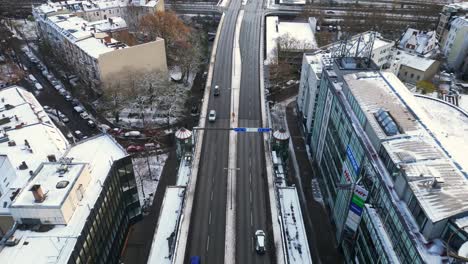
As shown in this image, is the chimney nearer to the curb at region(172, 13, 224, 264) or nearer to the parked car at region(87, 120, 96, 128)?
the curb at region(172, 13, 224, 264)

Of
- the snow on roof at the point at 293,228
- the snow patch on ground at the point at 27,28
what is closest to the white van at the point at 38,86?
the snow patch on ground at the point at 27,28

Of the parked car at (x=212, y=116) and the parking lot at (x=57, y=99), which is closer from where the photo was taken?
the parked car at (x=212, y=116)

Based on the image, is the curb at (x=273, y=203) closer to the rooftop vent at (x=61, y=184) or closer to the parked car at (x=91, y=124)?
the rooftop vent at (x=61, y=184)

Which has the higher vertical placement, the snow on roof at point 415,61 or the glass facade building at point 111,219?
the snow on roof at point 415,61

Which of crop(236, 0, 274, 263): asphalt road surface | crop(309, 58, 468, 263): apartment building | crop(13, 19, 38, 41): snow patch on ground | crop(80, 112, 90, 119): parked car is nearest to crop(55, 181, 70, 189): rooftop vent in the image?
crop(236, 0, 274, 263): asphalt road surface

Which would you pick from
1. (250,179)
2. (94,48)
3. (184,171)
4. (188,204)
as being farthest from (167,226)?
(94,48)

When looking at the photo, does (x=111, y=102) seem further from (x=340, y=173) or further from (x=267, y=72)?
(x=340, y=173)

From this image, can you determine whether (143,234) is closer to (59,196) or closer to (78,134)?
(59,196)

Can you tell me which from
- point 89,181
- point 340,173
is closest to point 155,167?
point 89,181
